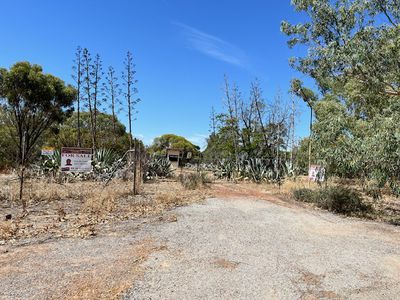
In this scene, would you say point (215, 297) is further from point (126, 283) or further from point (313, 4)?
point (313, 4)

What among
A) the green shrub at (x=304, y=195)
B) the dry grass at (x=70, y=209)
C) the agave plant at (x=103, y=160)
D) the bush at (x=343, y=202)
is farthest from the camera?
the agave plant at (x=103, y=160)

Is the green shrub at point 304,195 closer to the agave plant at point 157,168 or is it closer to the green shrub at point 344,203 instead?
the green shrub at point 344,203

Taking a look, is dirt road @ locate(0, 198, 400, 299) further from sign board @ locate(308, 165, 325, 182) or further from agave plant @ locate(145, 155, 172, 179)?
agave plant @ locate(145, 155, 172, 179)

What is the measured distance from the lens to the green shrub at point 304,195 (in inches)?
526

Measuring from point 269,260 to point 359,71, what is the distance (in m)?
6.29

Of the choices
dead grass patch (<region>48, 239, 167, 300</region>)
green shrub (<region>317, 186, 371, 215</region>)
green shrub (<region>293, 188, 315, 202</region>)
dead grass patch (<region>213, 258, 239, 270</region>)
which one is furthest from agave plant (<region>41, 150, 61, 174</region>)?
dead grass patch (<region>213, 258, 239, 270</region>)

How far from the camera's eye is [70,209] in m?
9.46

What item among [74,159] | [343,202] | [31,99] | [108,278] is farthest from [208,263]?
[31,99]

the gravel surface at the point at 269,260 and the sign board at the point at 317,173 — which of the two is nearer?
the gravel surface at the point at 269,260

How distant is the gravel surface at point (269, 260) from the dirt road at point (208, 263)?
14 millimetres

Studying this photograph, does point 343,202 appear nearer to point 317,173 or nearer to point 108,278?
point 317,173

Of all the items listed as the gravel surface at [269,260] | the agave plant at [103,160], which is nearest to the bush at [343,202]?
the gravel surface at [269,260]

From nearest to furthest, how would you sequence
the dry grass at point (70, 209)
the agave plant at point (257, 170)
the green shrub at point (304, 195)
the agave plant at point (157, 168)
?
the dry grass at point (70, 209), the green shrub at point (304, 195), the agave plant at point (157, 168), the agave plant at point (257, 170)

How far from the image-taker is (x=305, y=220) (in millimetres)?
9445
